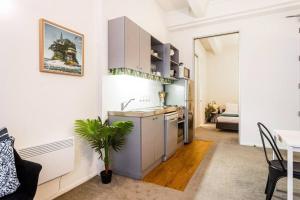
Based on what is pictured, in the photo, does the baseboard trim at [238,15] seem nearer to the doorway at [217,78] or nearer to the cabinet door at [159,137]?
the doorway at [217,78]

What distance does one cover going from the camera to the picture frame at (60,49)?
78.8 inches

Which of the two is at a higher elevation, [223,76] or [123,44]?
[223,76]

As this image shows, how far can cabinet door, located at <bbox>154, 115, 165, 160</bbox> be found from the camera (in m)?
3.03

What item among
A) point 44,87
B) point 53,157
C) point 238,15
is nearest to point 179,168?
point 53,157

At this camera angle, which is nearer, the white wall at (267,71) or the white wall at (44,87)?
the white wall at (44,87)

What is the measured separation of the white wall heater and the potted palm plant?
201 millimetres

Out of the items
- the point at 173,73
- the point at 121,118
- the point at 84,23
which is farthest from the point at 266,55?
the point at 84,23

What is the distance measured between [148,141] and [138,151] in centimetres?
25

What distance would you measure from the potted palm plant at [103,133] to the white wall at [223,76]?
7.01m

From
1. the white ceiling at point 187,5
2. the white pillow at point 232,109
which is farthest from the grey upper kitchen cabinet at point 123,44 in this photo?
the white pillow at point 232,109

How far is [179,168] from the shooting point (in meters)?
3.02

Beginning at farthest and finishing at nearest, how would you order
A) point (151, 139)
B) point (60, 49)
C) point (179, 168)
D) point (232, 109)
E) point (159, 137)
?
point (232, 109), point (159, 137), point (179, 168), point (151, 139), point (60, 49)

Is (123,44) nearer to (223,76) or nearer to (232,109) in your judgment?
(232,109)

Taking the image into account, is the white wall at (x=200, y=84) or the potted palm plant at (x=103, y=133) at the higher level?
the white wall at (x=200, y=84)
